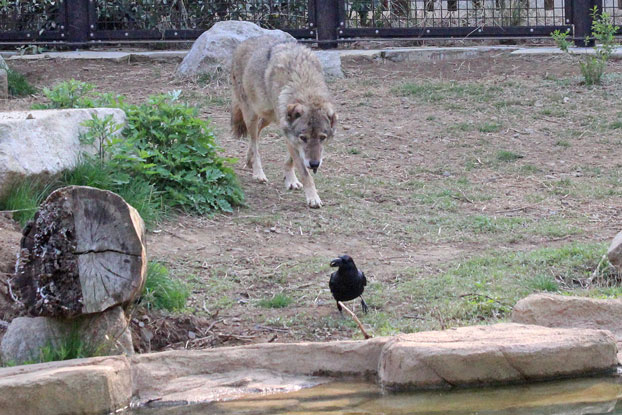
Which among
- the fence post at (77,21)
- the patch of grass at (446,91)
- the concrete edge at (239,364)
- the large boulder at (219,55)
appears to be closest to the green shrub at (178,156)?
the concrete edge at (239,364)

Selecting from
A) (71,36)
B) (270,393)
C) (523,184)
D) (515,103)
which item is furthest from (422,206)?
(71,36)

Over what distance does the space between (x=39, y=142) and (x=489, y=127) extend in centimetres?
545

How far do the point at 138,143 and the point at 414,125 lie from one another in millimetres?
4071

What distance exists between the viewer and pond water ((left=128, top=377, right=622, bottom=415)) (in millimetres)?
3738

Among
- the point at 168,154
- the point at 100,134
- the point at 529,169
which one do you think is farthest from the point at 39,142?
the point at 529,169

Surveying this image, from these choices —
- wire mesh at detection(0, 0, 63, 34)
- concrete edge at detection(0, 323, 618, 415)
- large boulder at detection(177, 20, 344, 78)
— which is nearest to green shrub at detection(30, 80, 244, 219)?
concrete edge at detection(0, 323, 618, 415)

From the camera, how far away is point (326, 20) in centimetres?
1288

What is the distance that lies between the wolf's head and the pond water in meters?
3.80

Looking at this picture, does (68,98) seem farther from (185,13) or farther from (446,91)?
(185,13)

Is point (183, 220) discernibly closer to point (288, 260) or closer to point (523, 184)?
point (288, 260)

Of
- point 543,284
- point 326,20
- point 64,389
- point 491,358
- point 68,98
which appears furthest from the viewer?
point 326,20

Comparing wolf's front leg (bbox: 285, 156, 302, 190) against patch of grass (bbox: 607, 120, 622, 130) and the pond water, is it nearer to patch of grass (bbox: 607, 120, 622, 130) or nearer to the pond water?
patch of grass (bbox: 607, 120, 622, 130)

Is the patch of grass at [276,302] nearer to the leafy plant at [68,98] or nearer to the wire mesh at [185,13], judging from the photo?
the leafy plant at [68,98]

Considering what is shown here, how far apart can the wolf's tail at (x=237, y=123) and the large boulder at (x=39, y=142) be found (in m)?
2.26
